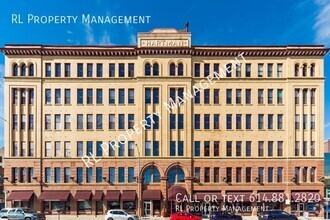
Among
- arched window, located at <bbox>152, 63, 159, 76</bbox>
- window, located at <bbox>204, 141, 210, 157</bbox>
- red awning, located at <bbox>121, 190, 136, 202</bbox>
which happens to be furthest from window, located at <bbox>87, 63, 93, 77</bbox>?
window, located at <bbox>204, 141, 210, 157</bbox>

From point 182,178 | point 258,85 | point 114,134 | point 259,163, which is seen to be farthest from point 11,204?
point 258,85

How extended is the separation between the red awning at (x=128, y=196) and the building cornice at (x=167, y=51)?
19.1 meters

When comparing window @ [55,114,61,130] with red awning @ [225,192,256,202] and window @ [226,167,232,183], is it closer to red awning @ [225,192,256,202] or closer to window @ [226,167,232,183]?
window @ [226,167,232,183]

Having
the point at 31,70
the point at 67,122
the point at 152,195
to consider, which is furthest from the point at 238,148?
the point at 31,70

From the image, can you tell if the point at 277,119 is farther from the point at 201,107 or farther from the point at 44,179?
the point at 44,179

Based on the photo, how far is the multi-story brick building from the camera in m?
50.4

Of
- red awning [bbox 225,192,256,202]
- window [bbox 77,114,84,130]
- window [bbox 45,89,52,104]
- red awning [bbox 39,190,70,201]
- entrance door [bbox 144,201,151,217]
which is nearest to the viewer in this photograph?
red awning [bbox 39,190,70,201]

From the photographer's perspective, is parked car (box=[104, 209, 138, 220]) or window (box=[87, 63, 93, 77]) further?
window (box=[87, 63, 93, 77])

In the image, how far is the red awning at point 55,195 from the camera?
48.8 metres

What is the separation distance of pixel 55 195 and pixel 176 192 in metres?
16.2

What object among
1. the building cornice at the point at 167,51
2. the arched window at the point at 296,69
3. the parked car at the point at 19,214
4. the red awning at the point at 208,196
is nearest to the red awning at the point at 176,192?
the red awning at the point at 208,196

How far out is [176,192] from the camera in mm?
49062

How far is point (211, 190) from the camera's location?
5056 centimetres

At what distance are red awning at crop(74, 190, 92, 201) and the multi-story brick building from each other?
1.59ft
